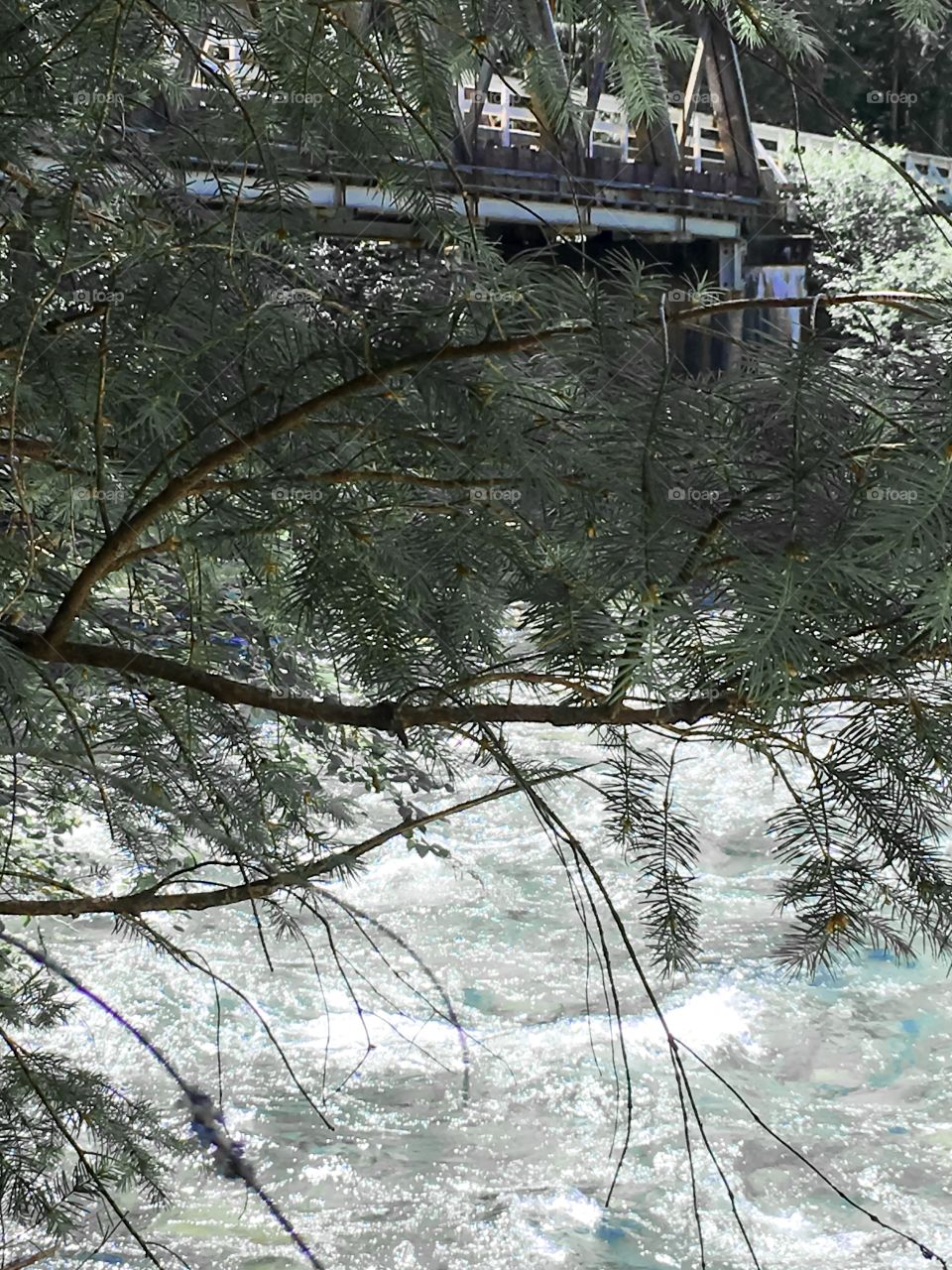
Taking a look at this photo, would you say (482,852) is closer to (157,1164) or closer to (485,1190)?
(485,1190)

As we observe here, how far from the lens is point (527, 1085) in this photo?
9.84 ft

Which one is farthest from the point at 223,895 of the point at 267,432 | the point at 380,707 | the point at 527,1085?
the point at 527,1085

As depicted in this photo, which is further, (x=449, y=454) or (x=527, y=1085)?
(x=527, y=1085)

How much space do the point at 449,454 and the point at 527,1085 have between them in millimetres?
2492

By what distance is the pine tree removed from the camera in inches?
25.9

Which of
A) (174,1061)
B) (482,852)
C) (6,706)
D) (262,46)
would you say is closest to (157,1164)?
(6,706)

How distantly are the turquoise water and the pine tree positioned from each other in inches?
57.4

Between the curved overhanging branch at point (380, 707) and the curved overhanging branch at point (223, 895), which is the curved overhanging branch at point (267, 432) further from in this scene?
the curved overhanging branch at point (223, 895)

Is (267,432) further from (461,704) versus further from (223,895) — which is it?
(223,895)

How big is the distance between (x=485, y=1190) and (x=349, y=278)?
2.23 metres

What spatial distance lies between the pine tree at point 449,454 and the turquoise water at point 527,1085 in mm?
1457

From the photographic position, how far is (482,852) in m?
3.94

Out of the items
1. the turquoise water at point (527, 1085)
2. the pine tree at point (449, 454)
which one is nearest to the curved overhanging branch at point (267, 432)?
the pine tree at point (449, 454)

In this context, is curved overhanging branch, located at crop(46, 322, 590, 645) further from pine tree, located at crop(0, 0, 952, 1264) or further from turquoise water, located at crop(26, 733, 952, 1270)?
turquoise water, located at crop(26, 733, 952, 1270)
